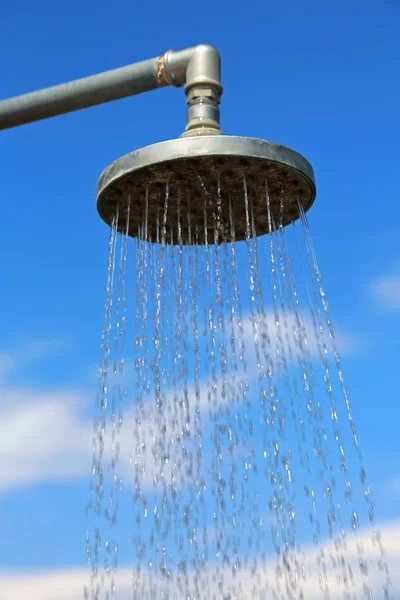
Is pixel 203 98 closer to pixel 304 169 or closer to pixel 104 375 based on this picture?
pixel 304 169

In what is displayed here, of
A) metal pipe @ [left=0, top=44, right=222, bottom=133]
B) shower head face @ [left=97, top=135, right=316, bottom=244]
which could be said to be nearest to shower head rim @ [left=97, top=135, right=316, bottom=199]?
shower head face @ [left=97, top=135, right=316, bottom=244]

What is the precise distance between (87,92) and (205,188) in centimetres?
98

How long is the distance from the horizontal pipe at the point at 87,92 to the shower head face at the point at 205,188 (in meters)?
0.35

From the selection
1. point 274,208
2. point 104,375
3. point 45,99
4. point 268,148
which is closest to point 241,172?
point 268,148

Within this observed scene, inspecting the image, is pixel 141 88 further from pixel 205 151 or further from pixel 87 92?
pixel 205 151

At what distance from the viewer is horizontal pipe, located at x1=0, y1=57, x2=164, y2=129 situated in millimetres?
3785

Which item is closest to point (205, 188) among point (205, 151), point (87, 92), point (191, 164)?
point (191, 164)

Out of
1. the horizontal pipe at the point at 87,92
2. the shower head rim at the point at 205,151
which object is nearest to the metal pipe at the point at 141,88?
the horizontal pipe at the point at 87,92

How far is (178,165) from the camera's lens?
13.7 feet

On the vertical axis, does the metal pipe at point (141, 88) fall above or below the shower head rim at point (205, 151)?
above

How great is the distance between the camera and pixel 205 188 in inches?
179

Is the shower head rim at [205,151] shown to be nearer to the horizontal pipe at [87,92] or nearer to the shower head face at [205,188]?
the shower head face at [205,188]

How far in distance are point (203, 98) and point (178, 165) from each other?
1.22 feet

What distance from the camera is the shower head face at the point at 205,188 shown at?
4.03m
